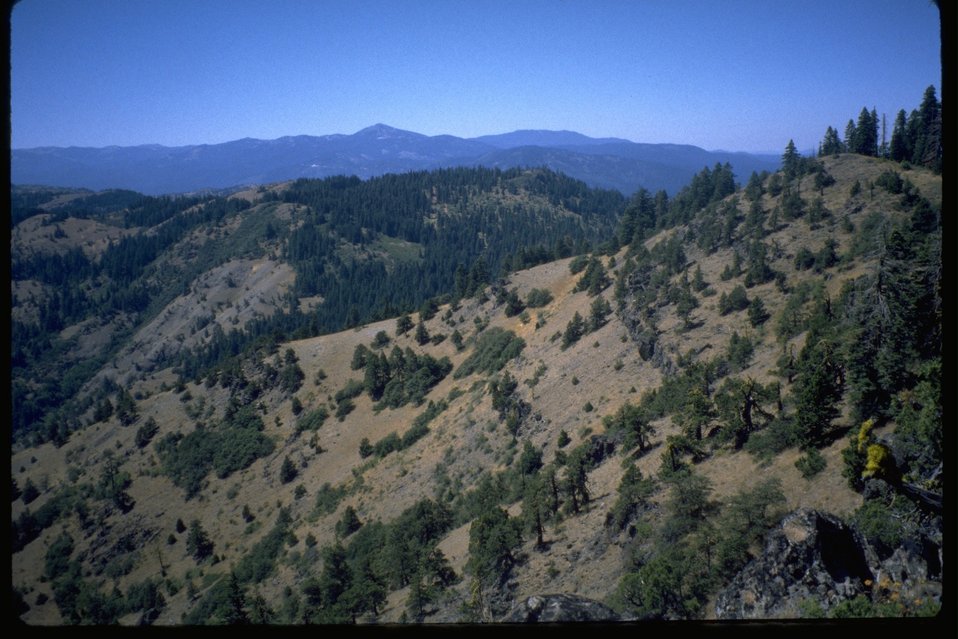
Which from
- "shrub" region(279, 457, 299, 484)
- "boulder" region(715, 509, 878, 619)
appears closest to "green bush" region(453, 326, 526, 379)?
"shrub" region(279, 457, 299, 484)

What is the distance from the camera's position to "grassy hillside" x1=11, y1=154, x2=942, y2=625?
461 inches

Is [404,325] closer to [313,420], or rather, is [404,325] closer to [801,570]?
[313,420]

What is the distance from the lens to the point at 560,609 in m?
4.72

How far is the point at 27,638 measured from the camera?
7.23ft

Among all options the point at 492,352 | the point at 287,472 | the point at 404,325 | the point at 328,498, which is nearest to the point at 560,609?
the point at 328,498

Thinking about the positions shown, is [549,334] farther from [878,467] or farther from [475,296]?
[878,467]

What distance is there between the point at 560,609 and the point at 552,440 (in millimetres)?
22669

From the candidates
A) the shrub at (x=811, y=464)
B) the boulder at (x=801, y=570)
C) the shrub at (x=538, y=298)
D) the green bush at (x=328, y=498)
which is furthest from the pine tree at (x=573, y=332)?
the boulder at (x=801, y=570)

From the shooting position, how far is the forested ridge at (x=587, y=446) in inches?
355

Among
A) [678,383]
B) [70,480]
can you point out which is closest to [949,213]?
[678,383]

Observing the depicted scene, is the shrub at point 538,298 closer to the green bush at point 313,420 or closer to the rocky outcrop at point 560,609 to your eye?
the green bush at point 313,420

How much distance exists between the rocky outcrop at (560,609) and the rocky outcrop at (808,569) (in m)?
2.01

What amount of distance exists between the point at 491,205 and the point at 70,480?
491ft

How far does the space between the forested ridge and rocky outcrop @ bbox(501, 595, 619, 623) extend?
0.69ft
